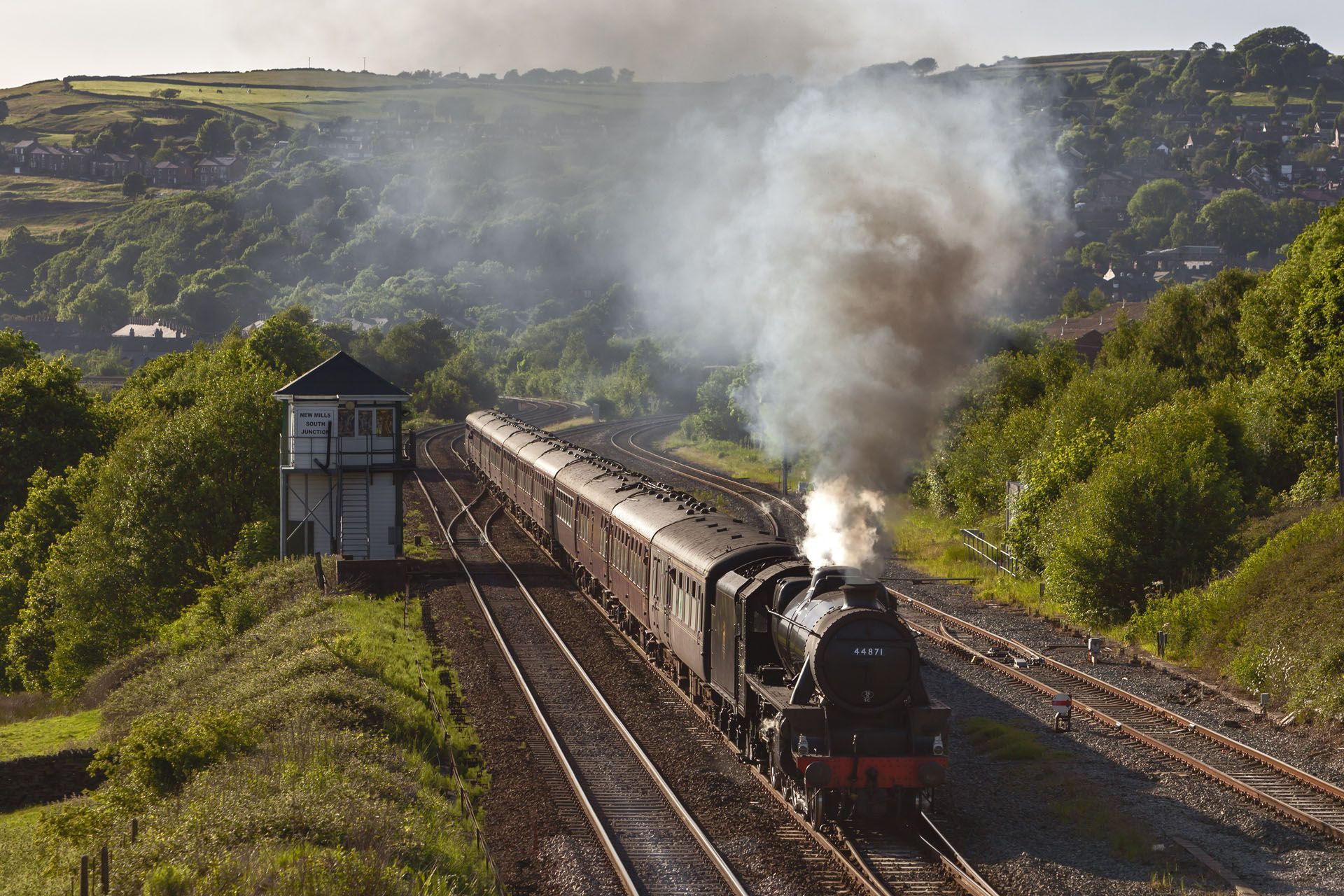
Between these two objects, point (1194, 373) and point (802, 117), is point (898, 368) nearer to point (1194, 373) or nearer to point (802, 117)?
point (802, 117)

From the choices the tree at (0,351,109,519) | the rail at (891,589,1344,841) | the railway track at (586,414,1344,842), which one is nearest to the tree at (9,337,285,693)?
the tree at (0,351,109,519)

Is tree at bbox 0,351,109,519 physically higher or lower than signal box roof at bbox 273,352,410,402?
lower

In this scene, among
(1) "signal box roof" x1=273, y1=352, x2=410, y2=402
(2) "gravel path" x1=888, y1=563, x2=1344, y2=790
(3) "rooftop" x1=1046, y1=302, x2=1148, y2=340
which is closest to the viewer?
(2) "gravel path" x1=888, y1=563, x2=1344, y2=790

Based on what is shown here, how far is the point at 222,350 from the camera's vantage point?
240ft

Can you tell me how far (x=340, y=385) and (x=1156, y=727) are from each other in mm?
26609

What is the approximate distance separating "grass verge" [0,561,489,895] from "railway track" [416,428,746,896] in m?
1.68

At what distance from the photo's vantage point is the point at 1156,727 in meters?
21.1

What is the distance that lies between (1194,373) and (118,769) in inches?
1696

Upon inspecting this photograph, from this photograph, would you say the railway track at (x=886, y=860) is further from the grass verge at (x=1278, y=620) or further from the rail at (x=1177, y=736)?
the grass verge at (x=1278, y=620)

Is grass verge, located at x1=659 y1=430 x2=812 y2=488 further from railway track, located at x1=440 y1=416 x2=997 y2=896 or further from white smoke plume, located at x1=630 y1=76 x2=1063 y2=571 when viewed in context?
railway track, located at x1=440 y1=416 x2=997 y2=896

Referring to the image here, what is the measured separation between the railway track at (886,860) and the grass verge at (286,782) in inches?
166

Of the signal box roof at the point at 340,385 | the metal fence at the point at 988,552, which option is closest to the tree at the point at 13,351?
the signal box roof at the point at 340,385

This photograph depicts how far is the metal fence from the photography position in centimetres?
3675

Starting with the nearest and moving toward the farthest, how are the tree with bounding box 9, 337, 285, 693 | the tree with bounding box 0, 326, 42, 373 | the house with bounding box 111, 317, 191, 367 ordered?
1. the tree with bounding box 9, 337, 285, 693
2. the tree with bounding box 0, 326, 42, 373
3. the house with bounding box 111, 317, 191, 367
